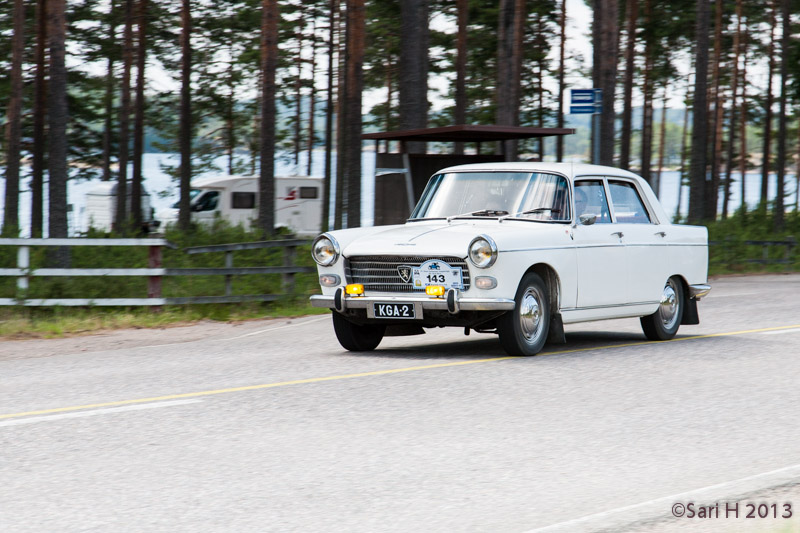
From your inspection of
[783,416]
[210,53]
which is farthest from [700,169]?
[783,416]

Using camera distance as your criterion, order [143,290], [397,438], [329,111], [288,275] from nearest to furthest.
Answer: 1. [397,438]
2. [143,290]
3. [288,275]
4. [329,111]

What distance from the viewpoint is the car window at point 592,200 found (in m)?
10.8

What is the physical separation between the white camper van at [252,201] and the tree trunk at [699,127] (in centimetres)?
1581

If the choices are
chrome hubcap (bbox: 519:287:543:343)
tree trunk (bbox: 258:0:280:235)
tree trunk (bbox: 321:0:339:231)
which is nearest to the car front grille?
chrome hubcap (bbox: 519:287:543:343)

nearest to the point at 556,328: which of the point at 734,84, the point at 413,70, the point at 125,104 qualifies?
the point at 413,70

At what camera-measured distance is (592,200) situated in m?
11.0

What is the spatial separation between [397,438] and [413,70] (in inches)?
721

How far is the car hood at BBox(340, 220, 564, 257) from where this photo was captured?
9.58 meters

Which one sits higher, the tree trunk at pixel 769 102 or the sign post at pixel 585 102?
the tree trunk at pixel 769 102

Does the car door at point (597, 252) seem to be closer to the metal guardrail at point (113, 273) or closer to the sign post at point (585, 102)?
the metal guardrail at point (113, 273)

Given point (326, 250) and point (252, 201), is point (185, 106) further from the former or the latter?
point (326, 250)

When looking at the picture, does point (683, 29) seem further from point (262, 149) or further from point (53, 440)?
point (53, 440)

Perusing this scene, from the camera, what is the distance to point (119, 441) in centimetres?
614

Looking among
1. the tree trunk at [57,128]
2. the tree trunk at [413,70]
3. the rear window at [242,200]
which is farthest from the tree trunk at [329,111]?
the tree trunk at [57,128]
